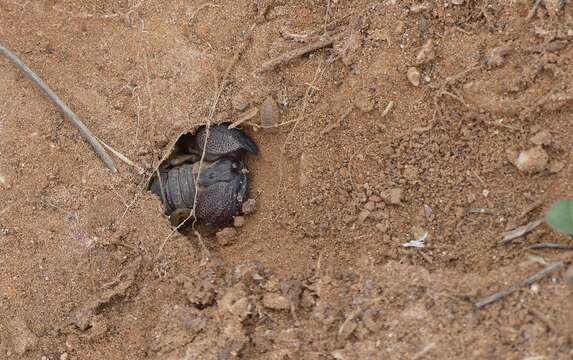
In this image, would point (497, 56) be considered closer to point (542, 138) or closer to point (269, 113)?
point (542, 138)

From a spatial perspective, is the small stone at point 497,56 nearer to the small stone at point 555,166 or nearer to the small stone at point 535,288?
the small stone at point 555,166

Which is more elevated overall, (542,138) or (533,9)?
(533,9)

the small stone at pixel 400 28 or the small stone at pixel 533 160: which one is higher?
the small stone at pixel 400 28

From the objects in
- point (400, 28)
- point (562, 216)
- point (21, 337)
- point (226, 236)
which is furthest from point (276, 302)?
point (400, 28)

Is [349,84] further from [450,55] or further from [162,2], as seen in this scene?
[162,2]

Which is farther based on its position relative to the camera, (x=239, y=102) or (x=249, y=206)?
(x=249, y=206)

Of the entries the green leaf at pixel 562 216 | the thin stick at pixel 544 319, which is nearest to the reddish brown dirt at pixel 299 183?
the thin stick at pixel 544 319

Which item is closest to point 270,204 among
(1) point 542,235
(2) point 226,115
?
(2) point 226,115
